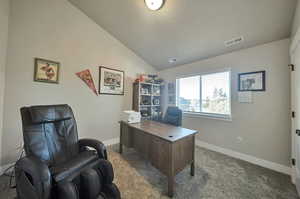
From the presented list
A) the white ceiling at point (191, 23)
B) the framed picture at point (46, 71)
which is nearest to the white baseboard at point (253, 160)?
the white ceiling at point (191, 23)

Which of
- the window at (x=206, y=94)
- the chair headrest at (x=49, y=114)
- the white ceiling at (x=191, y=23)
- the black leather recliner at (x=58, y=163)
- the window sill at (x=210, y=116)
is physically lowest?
the black leather recliner at (x=58, y=163)

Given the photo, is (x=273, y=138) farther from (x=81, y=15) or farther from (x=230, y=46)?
(x=81, y=15)

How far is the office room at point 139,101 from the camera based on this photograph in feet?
4.80

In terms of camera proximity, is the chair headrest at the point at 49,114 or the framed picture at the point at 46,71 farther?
the framed picture at the point at 46,71

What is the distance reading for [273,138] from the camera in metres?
2.20

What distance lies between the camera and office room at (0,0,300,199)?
1.46 meters

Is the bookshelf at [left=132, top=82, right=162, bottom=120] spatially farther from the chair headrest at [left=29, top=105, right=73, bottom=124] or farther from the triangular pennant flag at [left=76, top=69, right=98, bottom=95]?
the chair headrest at [left=29, top=105, right=73, bottom=124]

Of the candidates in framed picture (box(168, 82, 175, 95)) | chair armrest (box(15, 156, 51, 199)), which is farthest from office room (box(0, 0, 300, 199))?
framed picture (box(168, 82, 175, 95))

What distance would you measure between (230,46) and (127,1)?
2250 millimetres

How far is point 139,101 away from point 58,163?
7.87 feet

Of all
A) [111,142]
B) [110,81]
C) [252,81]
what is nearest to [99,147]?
[111,142]

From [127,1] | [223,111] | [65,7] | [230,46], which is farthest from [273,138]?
[65,7]

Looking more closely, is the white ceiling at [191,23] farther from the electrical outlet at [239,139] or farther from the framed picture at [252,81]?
the electrical outlet at [239,139]

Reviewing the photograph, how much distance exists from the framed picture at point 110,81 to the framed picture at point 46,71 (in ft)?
2.95
